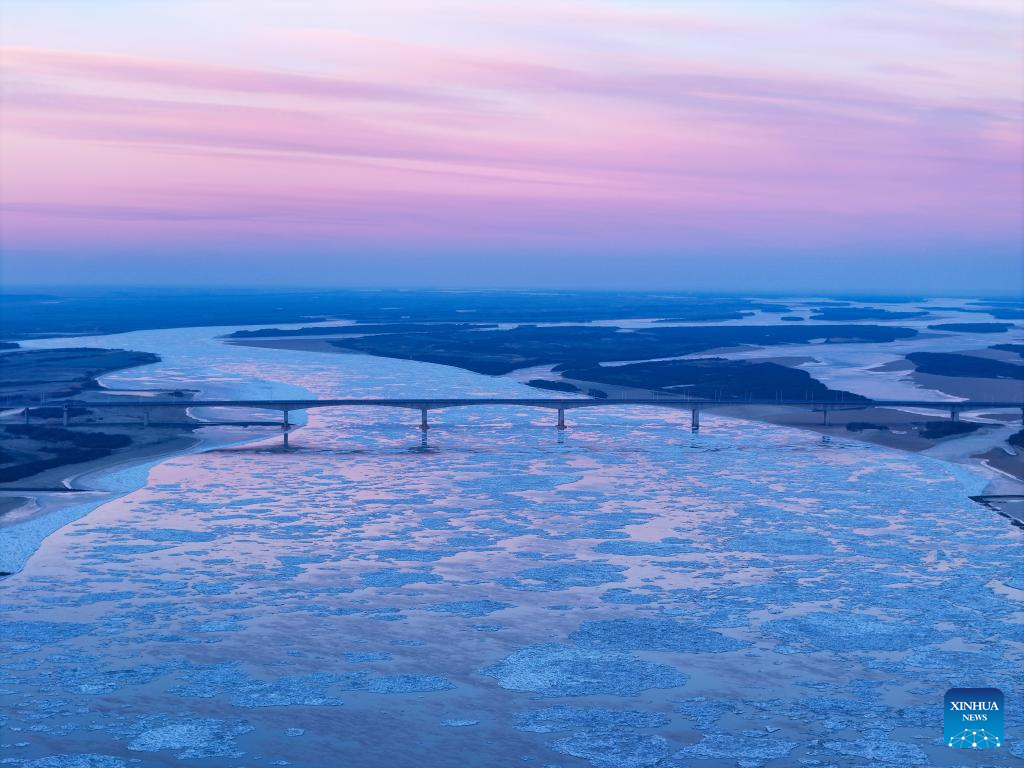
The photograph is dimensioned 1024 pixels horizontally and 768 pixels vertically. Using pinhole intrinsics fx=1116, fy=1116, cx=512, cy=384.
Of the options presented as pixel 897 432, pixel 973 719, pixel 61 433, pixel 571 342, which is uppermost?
pixel 571 342

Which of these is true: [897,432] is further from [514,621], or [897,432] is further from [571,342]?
[571,342]

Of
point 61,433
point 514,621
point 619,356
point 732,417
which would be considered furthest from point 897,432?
point 619,356

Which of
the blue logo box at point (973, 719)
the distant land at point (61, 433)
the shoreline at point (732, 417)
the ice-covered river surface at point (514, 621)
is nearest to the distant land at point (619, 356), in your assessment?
the distant land at point (61, 433)

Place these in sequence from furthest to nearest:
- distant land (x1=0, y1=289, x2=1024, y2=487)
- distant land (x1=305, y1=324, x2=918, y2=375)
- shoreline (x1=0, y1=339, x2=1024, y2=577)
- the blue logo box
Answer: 1. distant land (x1=305, y1=324, x2=918, y2=375)
2. distant land (x1=0, y1=289, x2=1024, y2=487)
3. shoreline (x1=0, y1=339, x2=1024, y2=577)
4. the blue logo box

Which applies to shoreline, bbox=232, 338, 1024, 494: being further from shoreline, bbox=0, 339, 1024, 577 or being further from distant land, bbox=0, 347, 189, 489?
distant land, bbox=0, 347, 189, 489

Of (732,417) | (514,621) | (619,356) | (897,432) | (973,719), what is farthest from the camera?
(619,356)

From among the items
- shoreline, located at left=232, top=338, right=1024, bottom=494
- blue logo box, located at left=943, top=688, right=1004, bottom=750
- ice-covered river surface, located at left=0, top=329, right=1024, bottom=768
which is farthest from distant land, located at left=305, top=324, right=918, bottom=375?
blue logo box, located at left=943, top=688, right=1004, bottom=750
